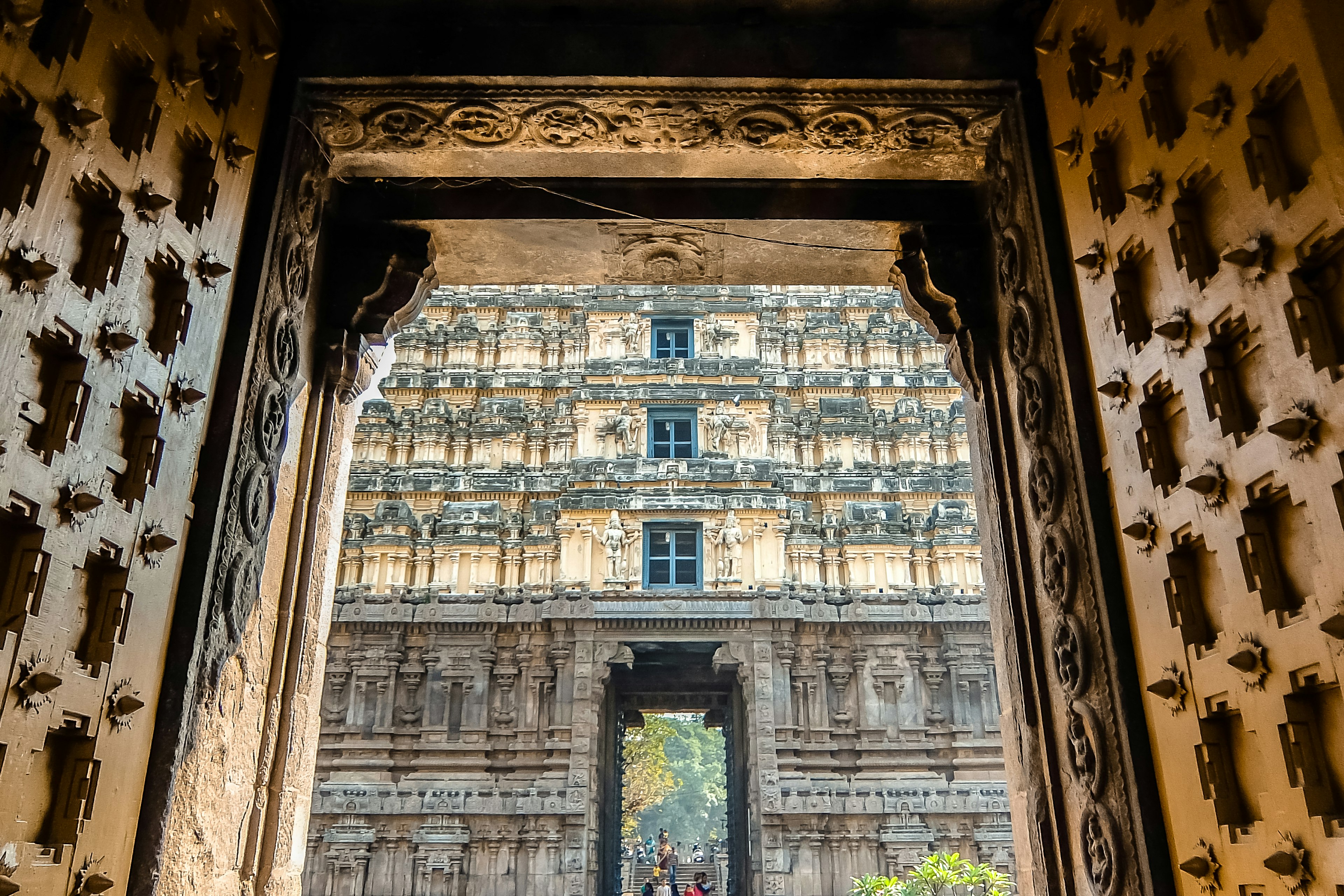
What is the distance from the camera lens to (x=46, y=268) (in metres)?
2.85

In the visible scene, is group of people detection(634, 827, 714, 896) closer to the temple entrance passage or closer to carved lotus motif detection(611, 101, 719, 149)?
the temple entrance passage

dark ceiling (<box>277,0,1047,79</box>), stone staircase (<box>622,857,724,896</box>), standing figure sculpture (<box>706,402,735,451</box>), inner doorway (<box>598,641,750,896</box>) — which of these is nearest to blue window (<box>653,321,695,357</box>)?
standing figure sculpture (<box>706,402,735,451</box>)

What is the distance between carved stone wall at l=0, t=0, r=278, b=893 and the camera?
2.78 m

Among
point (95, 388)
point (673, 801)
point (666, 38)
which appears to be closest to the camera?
point (95, 388)

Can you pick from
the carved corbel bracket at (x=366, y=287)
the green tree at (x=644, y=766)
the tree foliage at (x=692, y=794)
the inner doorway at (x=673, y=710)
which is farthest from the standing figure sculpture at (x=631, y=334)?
the tree foliage at (x=692, y=794)

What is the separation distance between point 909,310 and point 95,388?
14.7 ft

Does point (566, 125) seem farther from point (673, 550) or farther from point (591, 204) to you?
point (673, 550)

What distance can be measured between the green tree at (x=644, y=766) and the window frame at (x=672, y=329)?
1320 centimetres

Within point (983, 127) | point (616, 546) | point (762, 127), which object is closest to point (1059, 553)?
point (983, 127)

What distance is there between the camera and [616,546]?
59.0 ft

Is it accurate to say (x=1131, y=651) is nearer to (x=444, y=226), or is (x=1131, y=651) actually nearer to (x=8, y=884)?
(x=8, y=884)

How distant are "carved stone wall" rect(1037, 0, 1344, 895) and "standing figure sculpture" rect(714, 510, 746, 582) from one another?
1381 centimetres

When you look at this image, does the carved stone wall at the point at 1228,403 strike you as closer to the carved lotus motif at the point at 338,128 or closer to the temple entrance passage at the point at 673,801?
the carved lotus motif at the point at 338,128

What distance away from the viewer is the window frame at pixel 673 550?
1797 cm
